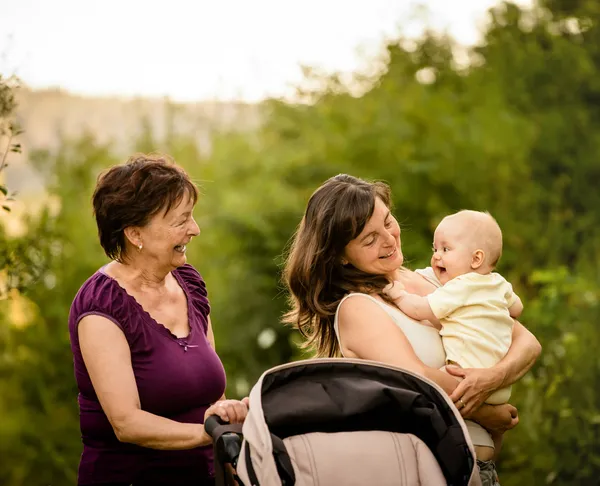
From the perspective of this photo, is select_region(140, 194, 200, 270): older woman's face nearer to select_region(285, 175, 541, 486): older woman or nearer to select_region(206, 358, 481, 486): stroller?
select_region(285, 175, 541, 486): older woman


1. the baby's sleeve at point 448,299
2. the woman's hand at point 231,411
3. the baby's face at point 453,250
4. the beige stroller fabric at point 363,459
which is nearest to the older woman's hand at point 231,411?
the woman's hand at point 231,411

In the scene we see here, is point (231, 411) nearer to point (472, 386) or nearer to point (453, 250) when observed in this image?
point (472, 386)

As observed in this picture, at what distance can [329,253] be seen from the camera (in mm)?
3084

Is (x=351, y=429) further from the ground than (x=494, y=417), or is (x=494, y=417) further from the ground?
(x=351, y=429)

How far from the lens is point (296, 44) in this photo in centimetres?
783

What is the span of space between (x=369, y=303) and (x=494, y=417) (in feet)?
1.87

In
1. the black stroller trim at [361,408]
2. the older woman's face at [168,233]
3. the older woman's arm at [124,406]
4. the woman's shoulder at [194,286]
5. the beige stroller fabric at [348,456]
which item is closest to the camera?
the beige stroller fabric at [348,456]

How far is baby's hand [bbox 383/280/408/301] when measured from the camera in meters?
3.05

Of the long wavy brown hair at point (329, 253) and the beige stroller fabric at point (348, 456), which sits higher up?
the long wavy brown hair at point (329, 253)

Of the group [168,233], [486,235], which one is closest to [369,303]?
[486,235]

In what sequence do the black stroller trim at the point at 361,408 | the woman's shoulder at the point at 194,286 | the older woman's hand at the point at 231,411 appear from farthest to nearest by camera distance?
the woman's shoulder at the point at 194,286
the older woman's hand at the point at 231,411
the black stroller trim at the point at 361,408

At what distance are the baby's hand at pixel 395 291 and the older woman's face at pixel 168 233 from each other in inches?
26.7

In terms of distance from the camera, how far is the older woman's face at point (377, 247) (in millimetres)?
3072

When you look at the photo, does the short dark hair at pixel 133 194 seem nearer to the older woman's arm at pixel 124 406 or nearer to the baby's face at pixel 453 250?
the older woman's arm at pixel 124 406
